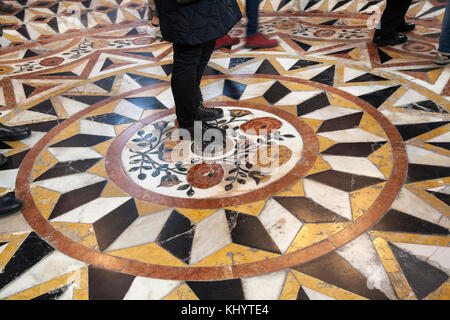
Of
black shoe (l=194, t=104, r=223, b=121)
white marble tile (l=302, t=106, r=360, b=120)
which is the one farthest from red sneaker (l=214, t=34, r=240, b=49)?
white marble tile (l=302, t=106, r=360, b=120)

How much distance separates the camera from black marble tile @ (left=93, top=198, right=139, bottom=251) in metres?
1.53

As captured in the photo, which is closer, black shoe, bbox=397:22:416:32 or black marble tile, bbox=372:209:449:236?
black marble tile, bbox=372:209:449:236

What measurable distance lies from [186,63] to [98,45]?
2.59m

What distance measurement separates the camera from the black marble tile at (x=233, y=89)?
2.63 meters

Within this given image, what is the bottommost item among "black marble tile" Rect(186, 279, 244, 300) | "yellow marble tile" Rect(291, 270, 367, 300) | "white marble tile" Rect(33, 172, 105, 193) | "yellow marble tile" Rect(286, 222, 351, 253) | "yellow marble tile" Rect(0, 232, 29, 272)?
"white marble tile" Rect(33, 172, 105, 193)

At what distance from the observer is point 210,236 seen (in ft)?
4.93

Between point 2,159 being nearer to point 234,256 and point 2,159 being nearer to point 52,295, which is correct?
point 52,295

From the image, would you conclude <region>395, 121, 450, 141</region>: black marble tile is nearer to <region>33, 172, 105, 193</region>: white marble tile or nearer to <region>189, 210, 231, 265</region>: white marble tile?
<region>189, 210, 231, 265</region>: white marble tile

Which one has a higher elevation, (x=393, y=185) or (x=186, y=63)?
(x=186, y=63)

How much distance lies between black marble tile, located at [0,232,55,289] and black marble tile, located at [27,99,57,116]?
51.3 inches

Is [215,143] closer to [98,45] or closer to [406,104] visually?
[406,104]
